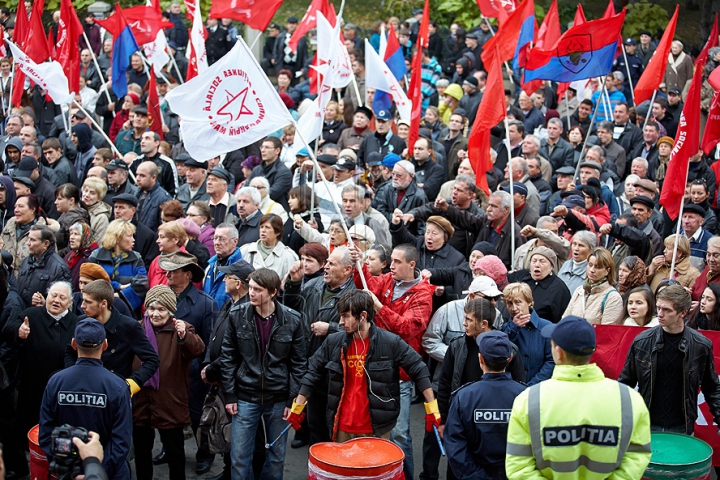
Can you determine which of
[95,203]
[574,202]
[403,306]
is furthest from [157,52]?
[403,306]

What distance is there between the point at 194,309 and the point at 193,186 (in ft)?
13.6

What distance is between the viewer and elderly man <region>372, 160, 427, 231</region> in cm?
1069

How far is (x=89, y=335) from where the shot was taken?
18.8ft

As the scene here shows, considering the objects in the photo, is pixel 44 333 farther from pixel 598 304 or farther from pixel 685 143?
pixel 685 143

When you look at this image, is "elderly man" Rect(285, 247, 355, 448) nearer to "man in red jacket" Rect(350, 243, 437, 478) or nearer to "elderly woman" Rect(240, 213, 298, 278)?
"man in red jacket" Rect(350, 243, 437, 478)

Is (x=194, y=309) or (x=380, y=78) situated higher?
(x=380, y=78)

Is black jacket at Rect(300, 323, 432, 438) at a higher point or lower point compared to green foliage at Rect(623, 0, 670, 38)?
higher

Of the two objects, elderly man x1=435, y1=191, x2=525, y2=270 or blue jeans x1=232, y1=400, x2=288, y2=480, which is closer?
blue jeans x1=232, y1=400, x2=288, y2=480

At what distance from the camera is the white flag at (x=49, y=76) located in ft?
41.9

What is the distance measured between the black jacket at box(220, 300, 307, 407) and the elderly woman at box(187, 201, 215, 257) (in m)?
2.70

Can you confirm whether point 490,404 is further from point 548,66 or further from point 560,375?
point 548,66

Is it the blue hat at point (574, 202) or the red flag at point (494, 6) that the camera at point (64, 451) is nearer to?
the blue hat at point (574, 202)

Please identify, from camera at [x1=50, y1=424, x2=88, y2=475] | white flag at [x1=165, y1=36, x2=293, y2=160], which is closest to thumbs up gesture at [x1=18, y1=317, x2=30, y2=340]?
white flag at [x1=165, y1=36, x2=293, y2=160]

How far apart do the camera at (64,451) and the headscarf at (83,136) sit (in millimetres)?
9583
